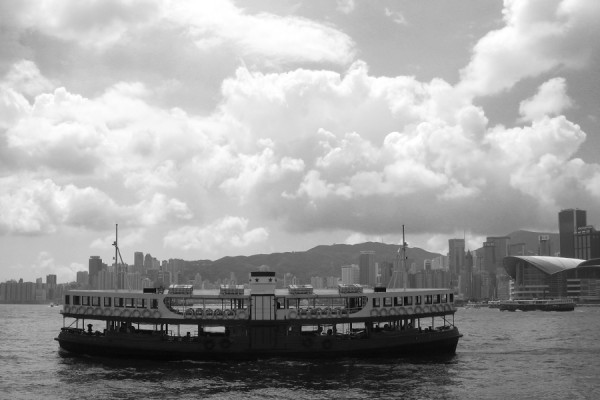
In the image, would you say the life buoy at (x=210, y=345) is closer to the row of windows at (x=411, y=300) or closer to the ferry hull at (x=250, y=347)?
the ferry hull at (x=250, y=347)

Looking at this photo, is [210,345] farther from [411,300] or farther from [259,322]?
[411,300]

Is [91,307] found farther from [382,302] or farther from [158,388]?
[382,302]

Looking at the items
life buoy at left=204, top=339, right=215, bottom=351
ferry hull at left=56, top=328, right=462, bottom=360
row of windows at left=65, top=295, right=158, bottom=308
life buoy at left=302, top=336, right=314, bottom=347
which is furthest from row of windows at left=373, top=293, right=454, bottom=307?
row of windows at left=65, top=295, right=158, bottom=308

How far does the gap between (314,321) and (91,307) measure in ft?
68.6

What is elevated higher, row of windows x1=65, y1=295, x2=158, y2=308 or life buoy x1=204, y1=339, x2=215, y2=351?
row of windows x1=65, y1=295, x2=158, y2=308

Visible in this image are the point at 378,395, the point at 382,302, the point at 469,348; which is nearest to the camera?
the point at 378,395

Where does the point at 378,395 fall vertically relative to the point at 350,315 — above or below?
below

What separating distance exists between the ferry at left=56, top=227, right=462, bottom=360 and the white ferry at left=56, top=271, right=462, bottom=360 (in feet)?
0.28

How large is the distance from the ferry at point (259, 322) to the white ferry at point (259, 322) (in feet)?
0.28

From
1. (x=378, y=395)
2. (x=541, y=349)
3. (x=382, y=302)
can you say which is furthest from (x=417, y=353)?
(x=541, y=349)

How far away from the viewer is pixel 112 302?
189 feet

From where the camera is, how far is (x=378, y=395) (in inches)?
1686

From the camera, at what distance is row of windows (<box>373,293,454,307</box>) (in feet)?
186

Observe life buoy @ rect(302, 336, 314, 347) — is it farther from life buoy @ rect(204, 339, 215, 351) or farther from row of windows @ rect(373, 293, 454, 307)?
life buoy @ rect(204, 339, 215, 351)
